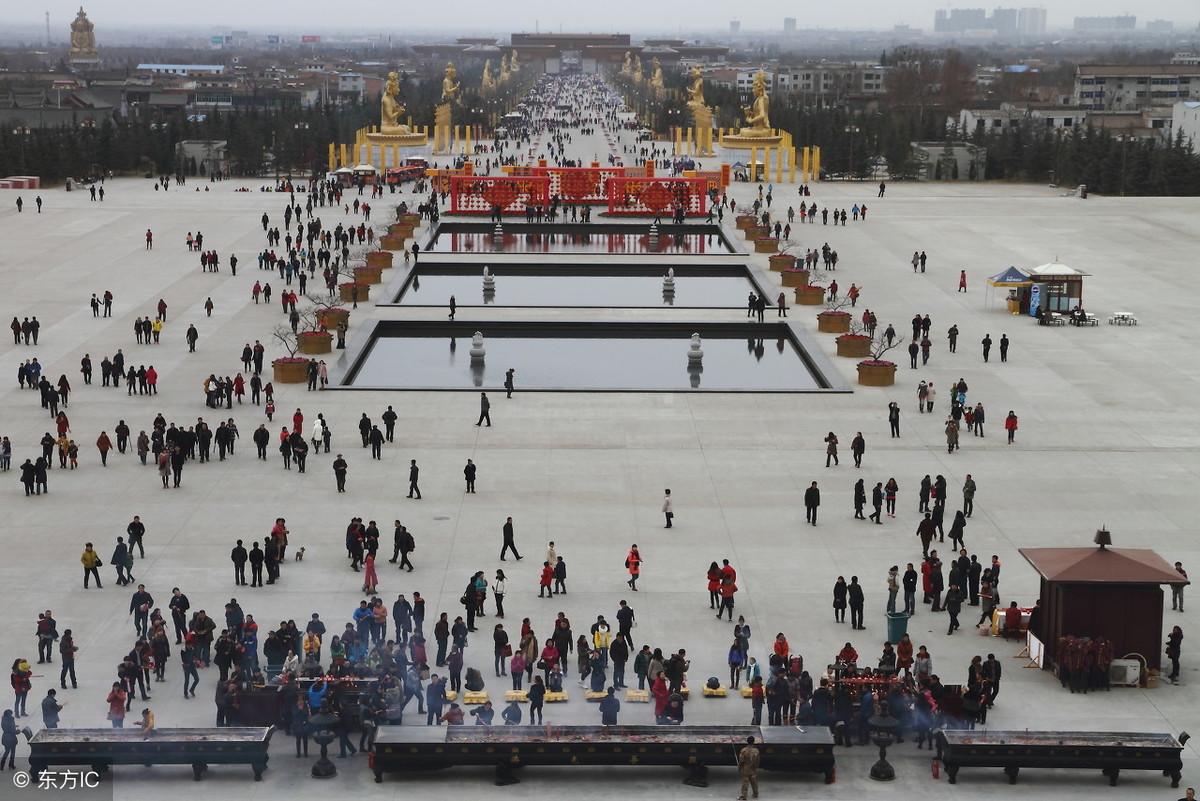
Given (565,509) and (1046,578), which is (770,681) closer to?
(1046,578)

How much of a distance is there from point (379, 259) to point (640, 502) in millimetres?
32699

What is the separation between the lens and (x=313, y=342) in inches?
1815

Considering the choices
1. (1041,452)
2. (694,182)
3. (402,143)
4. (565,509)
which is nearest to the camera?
(565,509)

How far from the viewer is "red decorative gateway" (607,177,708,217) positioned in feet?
274

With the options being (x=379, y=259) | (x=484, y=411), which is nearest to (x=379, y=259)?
(x=379, y=259)

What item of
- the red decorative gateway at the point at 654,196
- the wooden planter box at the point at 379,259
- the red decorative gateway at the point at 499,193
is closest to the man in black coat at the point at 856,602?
the wooden planter box at the point at 379,259

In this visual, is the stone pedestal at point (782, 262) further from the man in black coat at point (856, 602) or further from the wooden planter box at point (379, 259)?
the man in black coat at point (856, 602)

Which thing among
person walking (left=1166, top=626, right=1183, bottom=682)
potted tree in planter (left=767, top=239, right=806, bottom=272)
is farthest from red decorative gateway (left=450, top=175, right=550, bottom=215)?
person walking (left=1166, top=626, right=1183, bottom=682)

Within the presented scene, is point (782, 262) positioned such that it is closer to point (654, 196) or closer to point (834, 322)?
point (834, 322)

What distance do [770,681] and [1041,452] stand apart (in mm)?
16179

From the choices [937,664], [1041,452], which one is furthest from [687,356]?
[937,664]

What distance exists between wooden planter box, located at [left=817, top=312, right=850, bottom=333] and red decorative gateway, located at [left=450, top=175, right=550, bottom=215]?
34.9m

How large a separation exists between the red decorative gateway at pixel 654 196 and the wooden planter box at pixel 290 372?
42.2m

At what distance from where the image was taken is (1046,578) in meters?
23.8
